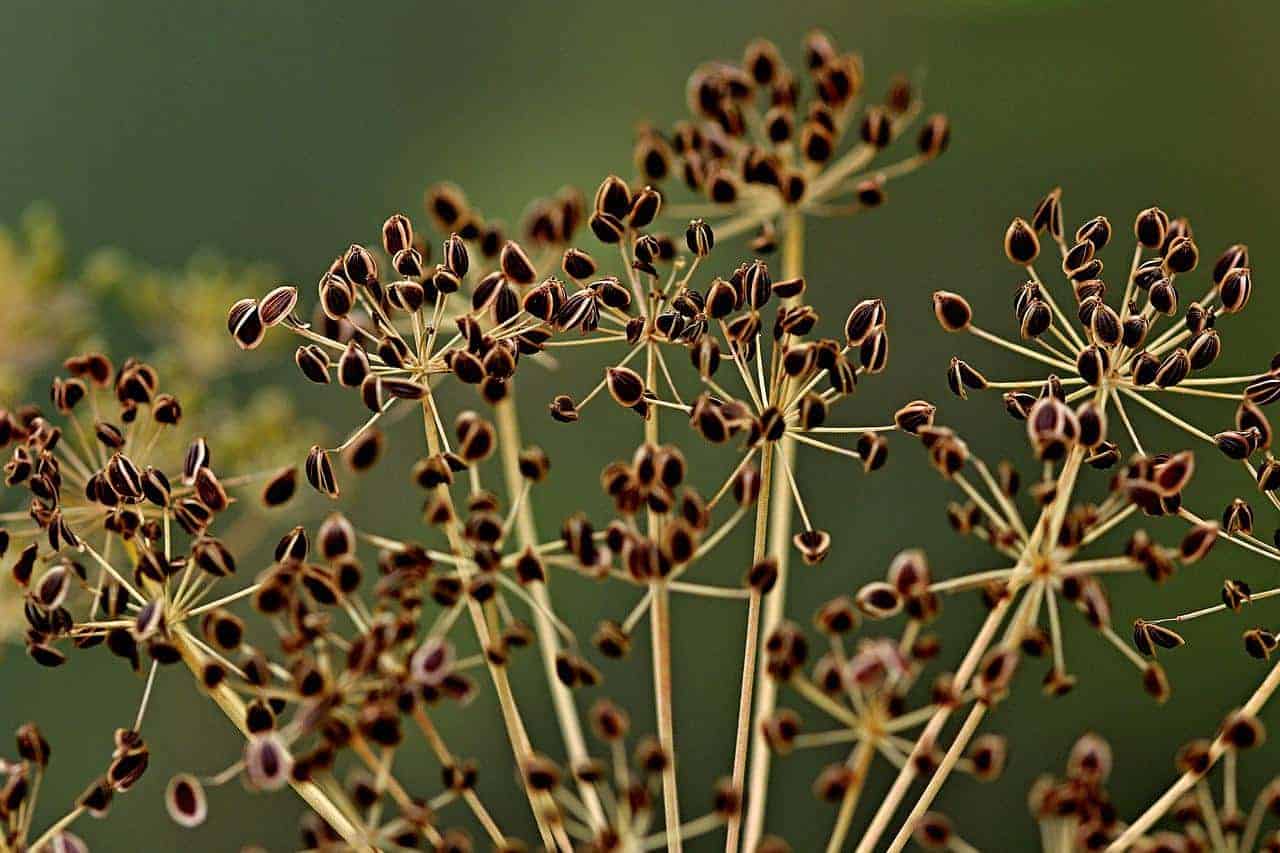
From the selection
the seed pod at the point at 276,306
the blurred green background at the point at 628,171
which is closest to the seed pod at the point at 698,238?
the seed pod at the point at 276,306

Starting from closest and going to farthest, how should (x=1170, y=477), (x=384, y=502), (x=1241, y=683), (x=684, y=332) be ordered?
(x=1170, y=477), (x=684, y=332), (x=1241, y=683), (x=384, y=502)

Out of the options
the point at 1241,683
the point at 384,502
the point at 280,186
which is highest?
the point at 280,186

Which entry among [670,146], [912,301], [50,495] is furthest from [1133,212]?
[50,495]

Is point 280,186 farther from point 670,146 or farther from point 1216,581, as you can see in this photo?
point 670,146

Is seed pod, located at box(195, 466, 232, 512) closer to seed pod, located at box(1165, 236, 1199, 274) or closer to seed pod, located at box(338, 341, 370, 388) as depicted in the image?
seed pod, located at box(338, 341, 370, 388)

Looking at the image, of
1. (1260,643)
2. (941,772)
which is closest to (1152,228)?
(1260,643)

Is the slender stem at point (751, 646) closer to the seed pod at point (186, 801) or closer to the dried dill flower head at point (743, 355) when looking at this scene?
the dried dill flower head at point (743, 355)
